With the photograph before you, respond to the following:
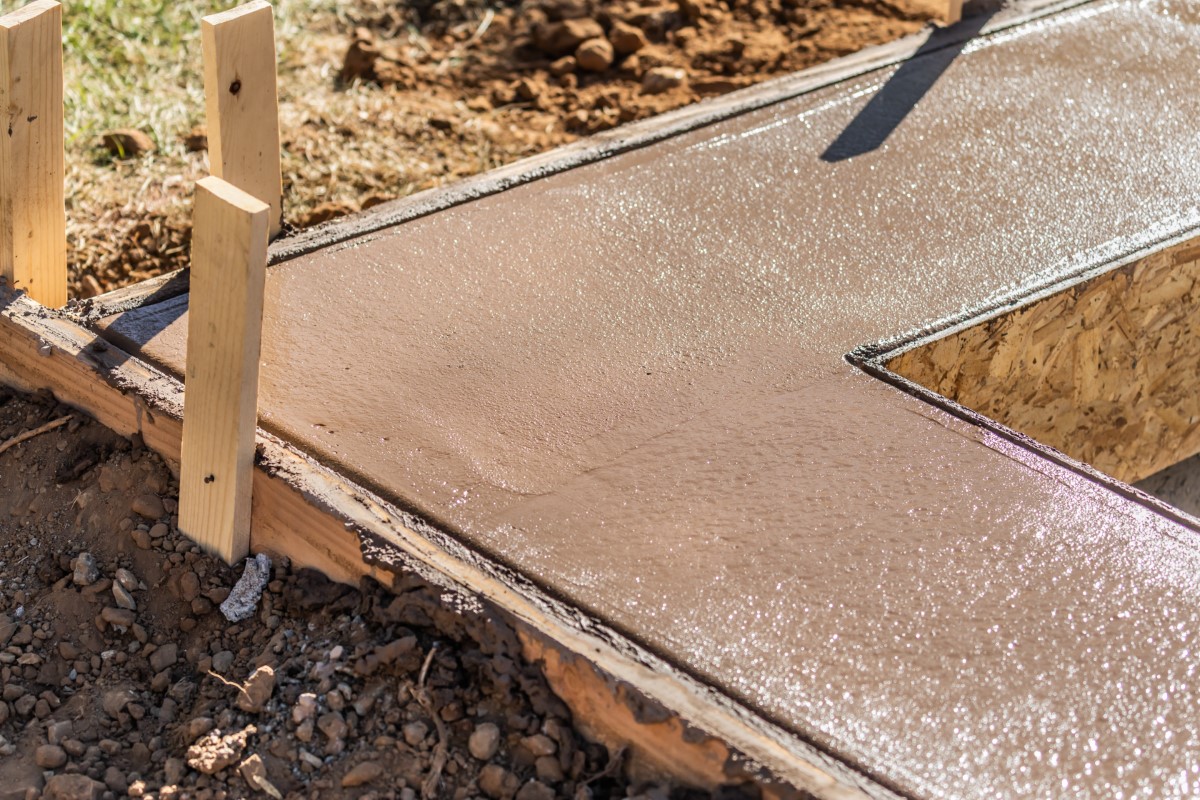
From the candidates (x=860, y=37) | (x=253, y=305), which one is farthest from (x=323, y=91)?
(x=253, y=305)

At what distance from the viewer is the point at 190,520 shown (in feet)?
8.76

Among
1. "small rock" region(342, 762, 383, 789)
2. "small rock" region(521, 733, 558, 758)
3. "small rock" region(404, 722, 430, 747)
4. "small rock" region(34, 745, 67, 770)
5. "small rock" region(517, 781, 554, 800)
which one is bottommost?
"small rock" region(34, 745, 67, 770)

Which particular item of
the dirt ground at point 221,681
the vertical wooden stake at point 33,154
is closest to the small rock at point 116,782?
the dirt ground at point 221,681

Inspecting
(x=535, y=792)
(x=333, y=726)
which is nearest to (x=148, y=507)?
(x=333, y=726)

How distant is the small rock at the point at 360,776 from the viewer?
2221mm

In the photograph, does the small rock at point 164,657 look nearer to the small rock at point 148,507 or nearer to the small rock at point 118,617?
the small rock at point 118,617

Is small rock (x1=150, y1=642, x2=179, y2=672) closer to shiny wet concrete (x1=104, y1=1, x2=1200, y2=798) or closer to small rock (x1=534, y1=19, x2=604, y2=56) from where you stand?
shiny wet concrete (x1=104, y1=1, x2=1200, y2=798)

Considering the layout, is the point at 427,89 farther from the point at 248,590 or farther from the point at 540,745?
the point at 540,745

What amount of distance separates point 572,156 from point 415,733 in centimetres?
185

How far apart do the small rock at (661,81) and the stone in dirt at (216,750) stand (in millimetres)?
3426

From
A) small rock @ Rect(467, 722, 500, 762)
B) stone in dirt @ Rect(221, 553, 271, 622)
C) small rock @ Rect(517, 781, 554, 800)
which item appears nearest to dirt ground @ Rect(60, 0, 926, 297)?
stone in dirt @ Rect(221, 553, 271, 622)

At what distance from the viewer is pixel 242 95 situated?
3.06 m

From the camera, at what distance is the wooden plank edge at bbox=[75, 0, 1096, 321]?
3.14 meters

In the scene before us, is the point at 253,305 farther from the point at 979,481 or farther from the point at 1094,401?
the point at 1094,401
